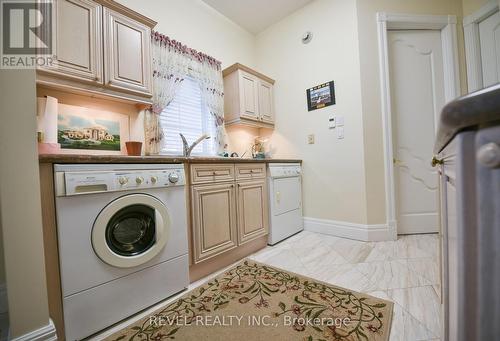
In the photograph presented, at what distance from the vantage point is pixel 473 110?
0.80 ft

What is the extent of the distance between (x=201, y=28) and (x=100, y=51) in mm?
1401

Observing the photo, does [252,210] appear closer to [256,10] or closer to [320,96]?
[320,96]

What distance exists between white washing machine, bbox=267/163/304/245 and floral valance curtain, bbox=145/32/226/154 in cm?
84

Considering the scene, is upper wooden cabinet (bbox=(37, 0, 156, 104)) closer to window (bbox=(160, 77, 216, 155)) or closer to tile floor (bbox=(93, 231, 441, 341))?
window (bbox=(160, 77, 216, 155))

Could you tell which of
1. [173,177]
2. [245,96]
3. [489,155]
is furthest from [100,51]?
[489,155]

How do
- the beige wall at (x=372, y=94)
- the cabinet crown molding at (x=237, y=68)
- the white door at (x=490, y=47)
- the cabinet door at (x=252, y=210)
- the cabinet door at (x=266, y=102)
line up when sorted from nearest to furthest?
the cabinet door at (x=252, y=210) → the white door at (x=490, y=47) → the beige wall at (x=372, y=94) → the cabinet crown molding at (x=237, y=68) → the cabinet door at (x=266, y=102)

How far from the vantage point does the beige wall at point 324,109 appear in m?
2.24

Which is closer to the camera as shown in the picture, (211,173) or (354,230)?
(211,173)

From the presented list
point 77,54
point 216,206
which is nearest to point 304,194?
point 216,206

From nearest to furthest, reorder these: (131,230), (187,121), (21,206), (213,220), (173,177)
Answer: (21,206)
(131,230)
(173,177)
(213,220)
(187,121)

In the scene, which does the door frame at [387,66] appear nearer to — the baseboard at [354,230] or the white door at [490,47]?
the baseboard at [354,230]

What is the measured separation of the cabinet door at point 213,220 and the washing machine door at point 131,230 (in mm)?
255

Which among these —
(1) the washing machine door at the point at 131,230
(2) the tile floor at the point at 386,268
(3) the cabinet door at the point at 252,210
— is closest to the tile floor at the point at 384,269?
(2) the tile floor at the point at 386,268

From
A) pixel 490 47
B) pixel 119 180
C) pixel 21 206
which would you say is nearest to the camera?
pixel 21 206
